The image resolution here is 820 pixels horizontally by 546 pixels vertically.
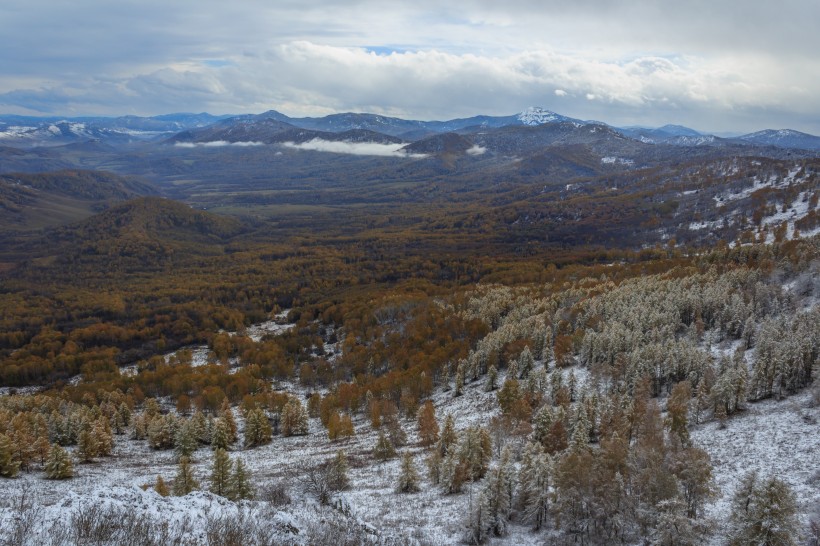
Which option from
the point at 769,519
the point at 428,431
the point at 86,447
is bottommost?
the point at 86,447

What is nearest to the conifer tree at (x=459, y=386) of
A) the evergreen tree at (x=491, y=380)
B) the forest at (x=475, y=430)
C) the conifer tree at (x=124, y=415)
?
the forest at (x=475, y=430)

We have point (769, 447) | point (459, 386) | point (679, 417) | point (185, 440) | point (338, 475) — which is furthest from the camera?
point (459, 386)

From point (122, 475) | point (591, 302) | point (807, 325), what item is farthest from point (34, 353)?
point (807, 325)

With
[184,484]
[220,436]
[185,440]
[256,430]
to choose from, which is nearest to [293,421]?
[256,430]

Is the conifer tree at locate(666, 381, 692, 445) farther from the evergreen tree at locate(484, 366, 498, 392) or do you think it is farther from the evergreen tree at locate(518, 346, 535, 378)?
the evergreen tree at locate(484, 366, 498, 392)

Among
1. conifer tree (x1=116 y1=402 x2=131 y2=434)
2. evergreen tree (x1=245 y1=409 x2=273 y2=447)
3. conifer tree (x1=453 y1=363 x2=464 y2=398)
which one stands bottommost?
conifer tree (x1=116 y1=402 x2=131 y2=434)

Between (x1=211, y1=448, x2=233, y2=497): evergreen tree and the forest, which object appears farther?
(x1=211, y1=448, x2=233, y2=497): evergreen tree

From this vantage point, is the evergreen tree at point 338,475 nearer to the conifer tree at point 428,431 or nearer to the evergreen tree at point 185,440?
the conifer tree at point 428,431

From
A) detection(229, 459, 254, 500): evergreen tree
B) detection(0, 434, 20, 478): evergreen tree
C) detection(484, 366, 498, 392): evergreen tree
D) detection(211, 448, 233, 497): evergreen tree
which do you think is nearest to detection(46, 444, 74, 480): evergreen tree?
detection(0, 434, 20, 478): evergreen tree

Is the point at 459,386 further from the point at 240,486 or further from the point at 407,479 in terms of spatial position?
the point at 240,486
